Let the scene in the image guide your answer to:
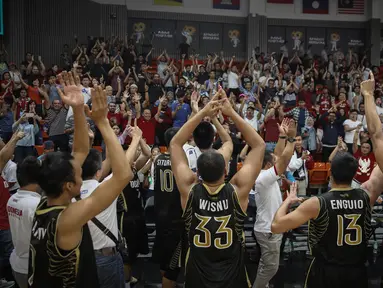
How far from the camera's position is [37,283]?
319 centimetres

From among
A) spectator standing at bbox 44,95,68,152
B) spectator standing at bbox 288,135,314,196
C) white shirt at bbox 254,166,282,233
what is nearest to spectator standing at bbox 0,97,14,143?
spectator standing at bbox 44,95,68,152

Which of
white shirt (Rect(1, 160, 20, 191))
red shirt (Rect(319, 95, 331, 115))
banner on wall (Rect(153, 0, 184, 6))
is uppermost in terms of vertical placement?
banner on wall (Rect(153, 0, 184, 6))

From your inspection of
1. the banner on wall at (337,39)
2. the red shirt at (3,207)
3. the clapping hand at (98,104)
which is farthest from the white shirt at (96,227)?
the banner on wall at (337,39)

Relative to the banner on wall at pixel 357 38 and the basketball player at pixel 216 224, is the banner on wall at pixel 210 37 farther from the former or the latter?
the basketball player at pixel 216 224

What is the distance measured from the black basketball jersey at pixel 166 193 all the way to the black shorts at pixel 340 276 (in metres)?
2.48

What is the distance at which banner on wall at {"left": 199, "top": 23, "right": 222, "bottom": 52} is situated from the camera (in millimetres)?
25438

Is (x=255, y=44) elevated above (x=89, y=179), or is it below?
above

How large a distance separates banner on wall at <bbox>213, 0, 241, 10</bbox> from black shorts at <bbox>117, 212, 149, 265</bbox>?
20218 millimetres

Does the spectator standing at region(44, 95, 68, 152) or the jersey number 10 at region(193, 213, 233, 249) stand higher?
the spectator standing at region(44, 95, 68, 152)

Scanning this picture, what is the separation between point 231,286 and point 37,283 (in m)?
1.51

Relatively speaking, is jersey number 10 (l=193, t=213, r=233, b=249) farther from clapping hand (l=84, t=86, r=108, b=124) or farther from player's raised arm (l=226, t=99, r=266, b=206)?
clapping hand (l=84, t=86, r=108, b=124)

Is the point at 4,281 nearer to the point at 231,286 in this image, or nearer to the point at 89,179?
the point at 89,179

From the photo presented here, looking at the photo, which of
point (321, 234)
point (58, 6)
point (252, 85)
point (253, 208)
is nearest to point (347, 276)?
point (321, 234)

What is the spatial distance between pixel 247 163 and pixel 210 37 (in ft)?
72.8
